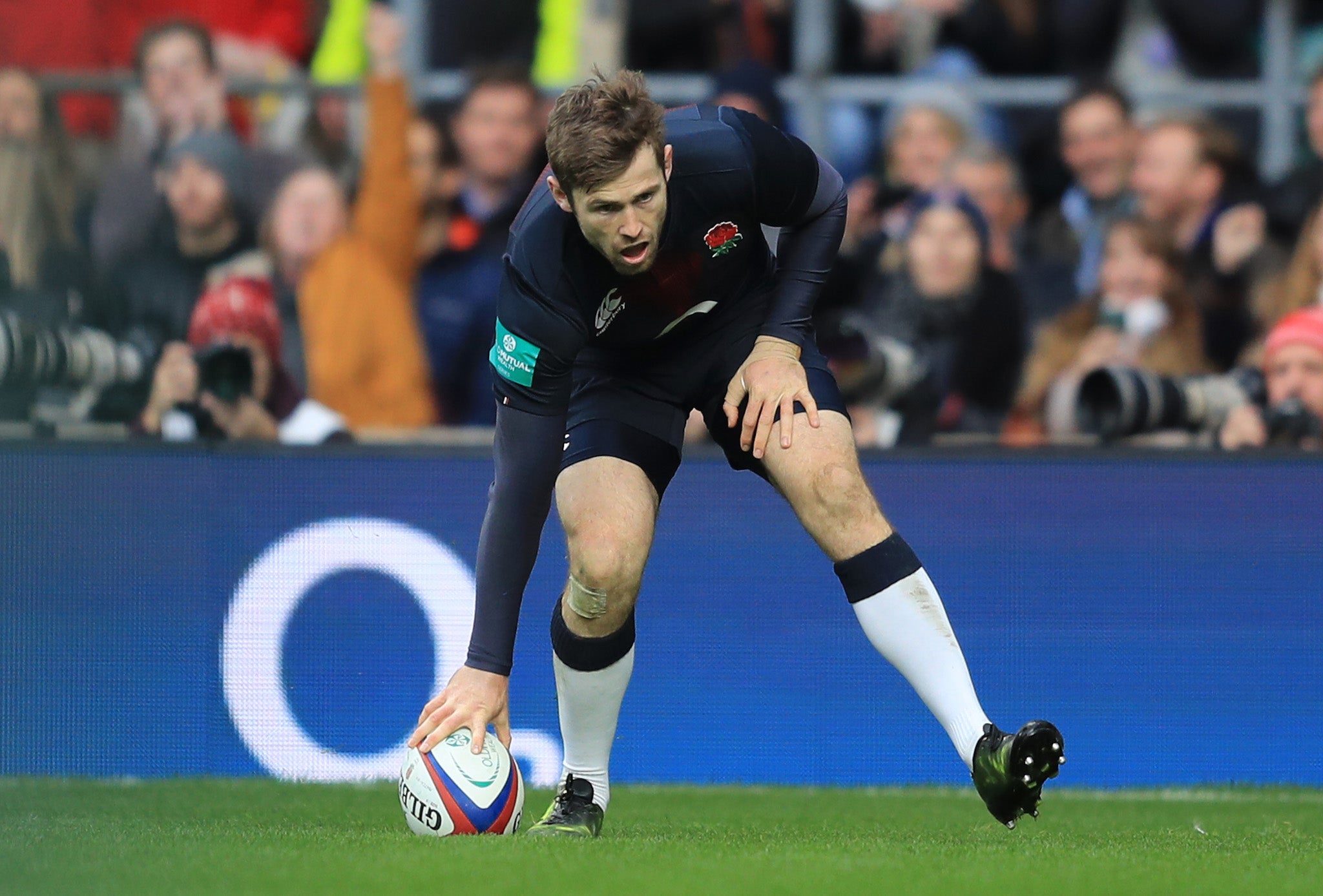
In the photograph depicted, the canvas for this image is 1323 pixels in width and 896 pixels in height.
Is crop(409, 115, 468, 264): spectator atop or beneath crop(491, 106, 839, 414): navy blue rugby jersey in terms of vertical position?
beneath

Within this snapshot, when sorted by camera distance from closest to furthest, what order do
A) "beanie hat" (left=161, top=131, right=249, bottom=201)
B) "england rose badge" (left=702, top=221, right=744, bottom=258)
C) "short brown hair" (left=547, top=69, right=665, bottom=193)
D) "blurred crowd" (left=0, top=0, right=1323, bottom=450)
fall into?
1. "short brown hair" (left=547, top=69, right=665, bottom=193)
2. "england rose badge" (left=702, top=221, right=744, bottom=258)
3. "blurred crowd" (left=0, top=0, right=1323, bottom=450)
4. "beanie hat" (left=161, top=131, right=249, bottom=201)

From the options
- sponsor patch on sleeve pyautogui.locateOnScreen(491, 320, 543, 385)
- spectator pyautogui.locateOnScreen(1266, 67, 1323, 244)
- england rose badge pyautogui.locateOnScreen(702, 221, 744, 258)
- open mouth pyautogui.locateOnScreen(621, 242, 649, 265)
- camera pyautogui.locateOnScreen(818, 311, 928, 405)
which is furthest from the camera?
spectator pyautogui.locateOnScreen(1266, 67, 1323, 244)

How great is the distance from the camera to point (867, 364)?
730 centimetres

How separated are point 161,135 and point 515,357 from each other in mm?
4636

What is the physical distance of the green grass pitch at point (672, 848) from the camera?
3908 millimetres

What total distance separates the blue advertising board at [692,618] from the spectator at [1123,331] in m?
1.08

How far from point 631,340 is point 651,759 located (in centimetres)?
240

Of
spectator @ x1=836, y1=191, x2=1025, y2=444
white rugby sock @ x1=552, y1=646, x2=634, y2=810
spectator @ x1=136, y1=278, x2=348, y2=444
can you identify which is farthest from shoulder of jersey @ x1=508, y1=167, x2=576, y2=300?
spectator @ x1=836, y1=191, x2=1025, y2=444

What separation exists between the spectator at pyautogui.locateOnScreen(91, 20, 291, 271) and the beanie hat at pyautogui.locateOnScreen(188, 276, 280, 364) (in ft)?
2.37

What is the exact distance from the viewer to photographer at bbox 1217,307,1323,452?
23.4 feet

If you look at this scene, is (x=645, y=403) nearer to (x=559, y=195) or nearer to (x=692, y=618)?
(x=559, y=195)

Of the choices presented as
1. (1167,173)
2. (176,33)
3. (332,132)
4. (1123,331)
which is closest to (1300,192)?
(1167,173)

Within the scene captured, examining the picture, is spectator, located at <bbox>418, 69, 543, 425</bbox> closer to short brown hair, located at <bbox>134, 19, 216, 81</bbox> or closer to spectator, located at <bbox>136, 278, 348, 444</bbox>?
spectator, located at <bbox>136, 278, 348, 444</bbox>

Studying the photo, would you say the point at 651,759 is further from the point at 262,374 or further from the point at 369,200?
the point at 369,200
